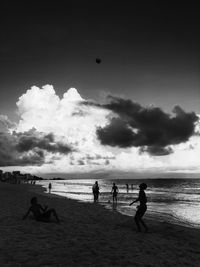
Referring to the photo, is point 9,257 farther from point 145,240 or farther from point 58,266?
point 145,240

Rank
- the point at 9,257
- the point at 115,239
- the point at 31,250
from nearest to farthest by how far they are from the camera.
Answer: the point at 9,257 → the point at 31,250 → the point at 115,239

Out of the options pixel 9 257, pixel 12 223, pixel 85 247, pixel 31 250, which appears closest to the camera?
pixel 9 257

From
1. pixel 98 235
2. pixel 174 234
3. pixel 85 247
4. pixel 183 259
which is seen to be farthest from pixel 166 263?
pixel 174 234

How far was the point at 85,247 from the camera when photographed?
9.44 m

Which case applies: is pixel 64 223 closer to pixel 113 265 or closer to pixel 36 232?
pixel 36 232

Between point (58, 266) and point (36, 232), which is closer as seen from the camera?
point (58, 266)

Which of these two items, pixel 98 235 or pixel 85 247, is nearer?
pixel 85 247

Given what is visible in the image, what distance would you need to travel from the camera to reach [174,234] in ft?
44.1

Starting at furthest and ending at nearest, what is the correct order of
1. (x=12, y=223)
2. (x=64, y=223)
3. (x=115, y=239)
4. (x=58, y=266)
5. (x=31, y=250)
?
(x=64, y=223) < (x=12, y=223) < (x=115, y=239) < (x=31, y=250) < (x=58, y=266)

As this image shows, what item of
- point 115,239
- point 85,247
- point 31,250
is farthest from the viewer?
point 115,239

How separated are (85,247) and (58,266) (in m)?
2.16

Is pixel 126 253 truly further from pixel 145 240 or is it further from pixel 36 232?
pixel 36 232

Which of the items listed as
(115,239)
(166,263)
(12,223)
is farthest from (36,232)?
(166,263)

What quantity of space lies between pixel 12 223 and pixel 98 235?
14.0ft
